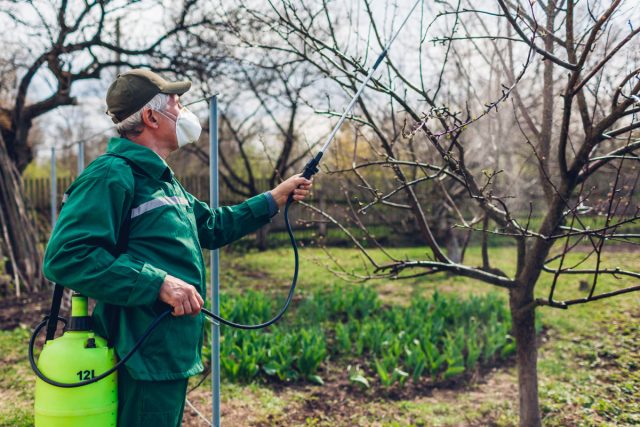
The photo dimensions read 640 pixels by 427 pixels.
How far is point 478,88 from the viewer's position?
4.23 m

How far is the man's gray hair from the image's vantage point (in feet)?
7.22

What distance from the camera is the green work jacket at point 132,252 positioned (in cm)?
185

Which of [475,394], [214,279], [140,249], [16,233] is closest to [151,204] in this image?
[140,249]

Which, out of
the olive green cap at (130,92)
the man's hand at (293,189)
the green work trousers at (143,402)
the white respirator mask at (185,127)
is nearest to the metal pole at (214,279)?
the man's hand at (293,189)

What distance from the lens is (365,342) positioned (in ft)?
17.1

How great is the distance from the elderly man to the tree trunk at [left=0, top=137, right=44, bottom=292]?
262 inches

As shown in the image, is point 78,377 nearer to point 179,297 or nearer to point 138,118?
point 179,297

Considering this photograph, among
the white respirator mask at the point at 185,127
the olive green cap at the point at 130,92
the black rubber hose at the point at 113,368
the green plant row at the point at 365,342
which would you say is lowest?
the green plant row at the point at 365,342

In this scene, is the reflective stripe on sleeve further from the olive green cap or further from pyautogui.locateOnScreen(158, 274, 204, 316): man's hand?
the olive green cap

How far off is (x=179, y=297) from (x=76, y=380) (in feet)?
1.38

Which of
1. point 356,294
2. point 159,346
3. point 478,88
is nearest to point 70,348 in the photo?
point 159,346

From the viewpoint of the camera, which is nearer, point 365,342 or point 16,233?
point 365,342

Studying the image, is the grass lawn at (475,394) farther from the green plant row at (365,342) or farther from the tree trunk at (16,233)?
the tree trunk at (16,233)

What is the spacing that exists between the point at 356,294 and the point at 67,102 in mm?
5162
